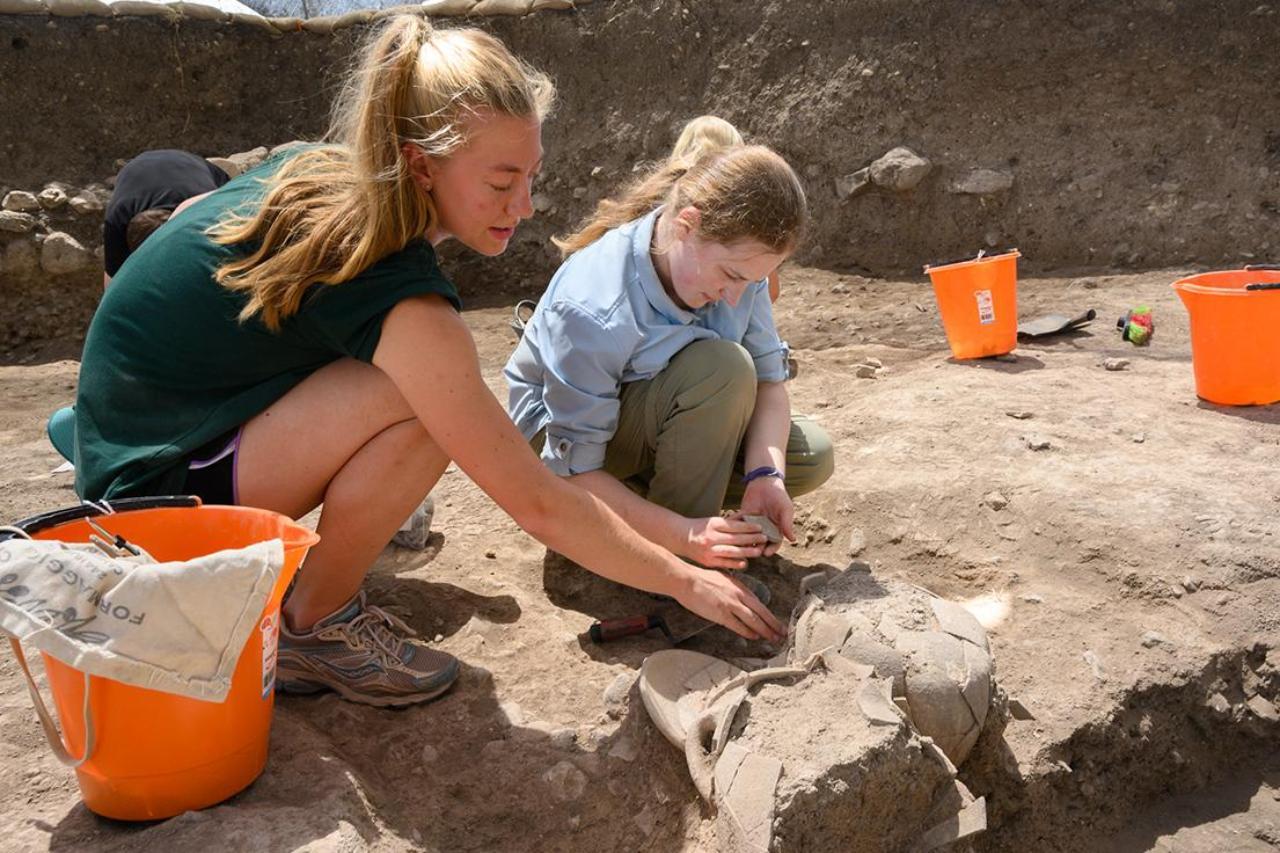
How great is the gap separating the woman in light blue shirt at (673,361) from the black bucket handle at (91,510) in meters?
0.82

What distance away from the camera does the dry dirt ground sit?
1.85 meters

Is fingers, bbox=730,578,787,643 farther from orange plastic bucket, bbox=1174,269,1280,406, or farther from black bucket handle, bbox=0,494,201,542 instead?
orange plastic bucket, bbox=1174,269,1280,406

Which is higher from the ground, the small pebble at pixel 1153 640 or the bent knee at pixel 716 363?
the bent knee at pixel 716 363

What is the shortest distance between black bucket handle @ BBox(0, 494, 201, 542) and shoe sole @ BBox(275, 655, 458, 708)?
1.65 feet

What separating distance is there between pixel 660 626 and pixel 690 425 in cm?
47

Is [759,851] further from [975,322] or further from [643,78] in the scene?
[643,78]

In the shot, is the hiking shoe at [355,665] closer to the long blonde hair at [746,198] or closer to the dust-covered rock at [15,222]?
the long blonde hair at [746,198]

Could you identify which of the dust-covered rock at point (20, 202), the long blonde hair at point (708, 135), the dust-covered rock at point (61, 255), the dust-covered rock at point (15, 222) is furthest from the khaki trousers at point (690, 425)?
the dust-covered rock at point (20, 202)

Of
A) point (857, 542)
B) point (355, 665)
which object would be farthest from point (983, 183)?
point (355, 665)

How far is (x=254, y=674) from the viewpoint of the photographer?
1650 millimetres

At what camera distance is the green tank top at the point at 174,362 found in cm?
190

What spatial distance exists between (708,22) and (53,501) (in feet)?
17.2

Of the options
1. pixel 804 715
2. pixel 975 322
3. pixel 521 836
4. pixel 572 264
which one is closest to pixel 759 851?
pixel 804 715

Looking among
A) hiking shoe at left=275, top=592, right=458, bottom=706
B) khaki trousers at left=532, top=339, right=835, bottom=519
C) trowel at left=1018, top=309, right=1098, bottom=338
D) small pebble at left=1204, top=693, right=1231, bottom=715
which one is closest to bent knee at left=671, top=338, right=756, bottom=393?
khaki trousers at left=532, top=339, right=835, bottom=519
